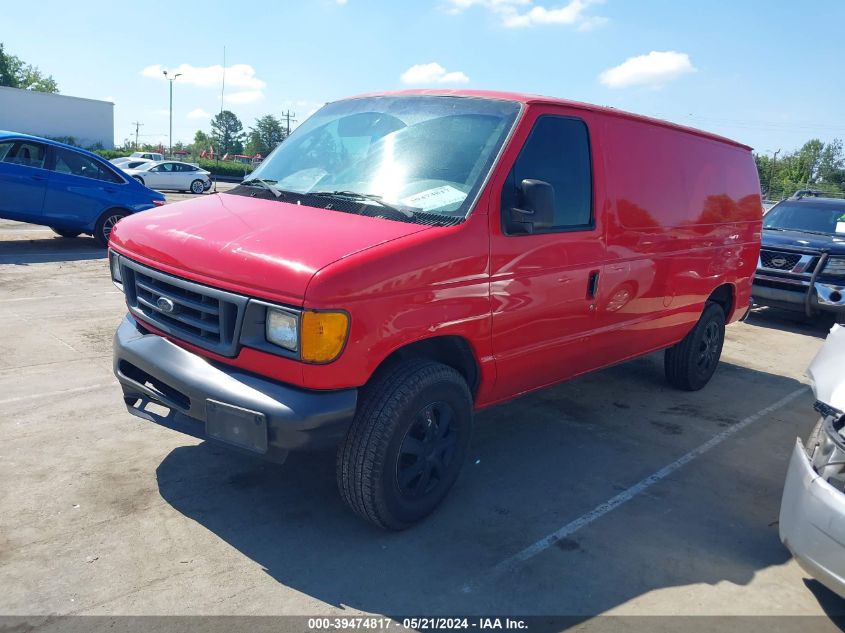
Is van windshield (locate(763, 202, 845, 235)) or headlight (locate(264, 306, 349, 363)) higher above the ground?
van windshield (locate(763, 202, 845, 235))

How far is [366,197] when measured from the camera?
381 centimetres

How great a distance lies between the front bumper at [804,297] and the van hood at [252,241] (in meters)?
7.89

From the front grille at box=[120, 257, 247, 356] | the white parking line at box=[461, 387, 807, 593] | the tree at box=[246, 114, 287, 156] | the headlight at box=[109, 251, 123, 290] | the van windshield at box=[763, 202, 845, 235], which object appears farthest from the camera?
the tree at box=[246, 114, 287, 156]

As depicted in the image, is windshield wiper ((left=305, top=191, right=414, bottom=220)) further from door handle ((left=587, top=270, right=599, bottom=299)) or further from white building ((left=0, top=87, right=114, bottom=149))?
white building ((left=0, top=87, right=114, bottom=149))

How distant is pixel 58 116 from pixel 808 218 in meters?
52.5

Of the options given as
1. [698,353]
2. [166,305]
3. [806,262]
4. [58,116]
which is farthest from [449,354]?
[58,116]

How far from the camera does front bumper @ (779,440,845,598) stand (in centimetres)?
281

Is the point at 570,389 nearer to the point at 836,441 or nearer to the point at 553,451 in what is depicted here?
the point at 553,451

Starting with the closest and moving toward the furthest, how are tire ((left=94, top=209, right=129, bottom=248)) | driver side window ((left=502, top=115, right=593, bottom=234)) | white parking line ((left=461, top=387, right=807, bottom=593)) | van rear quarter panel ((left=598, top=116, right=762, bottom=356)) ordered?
1. white parking line ((left=461, top=387, right=807, bottom=593))
2. driver side window ((left=502, top=115, right=593, bottom=234))
3. van rear quarter panel ((left=598, top=116, right=762, bottom=356))
4. tire ((left=94, top=209, right=129, bottom=248))

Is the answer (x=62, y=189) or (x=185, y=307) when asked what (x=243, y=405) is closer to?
(x=185, y=307)

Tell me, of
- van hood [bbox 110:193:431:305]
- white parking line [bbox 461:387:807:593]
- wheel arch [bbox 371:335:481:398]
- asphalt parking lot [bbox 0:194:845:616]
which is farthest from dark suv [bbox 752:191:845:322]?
van hood [bbox 110:193:431:305]

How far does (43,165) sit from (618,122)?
943 cm

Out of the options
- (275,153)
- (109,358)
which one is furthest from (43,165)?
(275,153)

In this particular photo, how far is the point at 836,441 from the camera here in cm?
300
